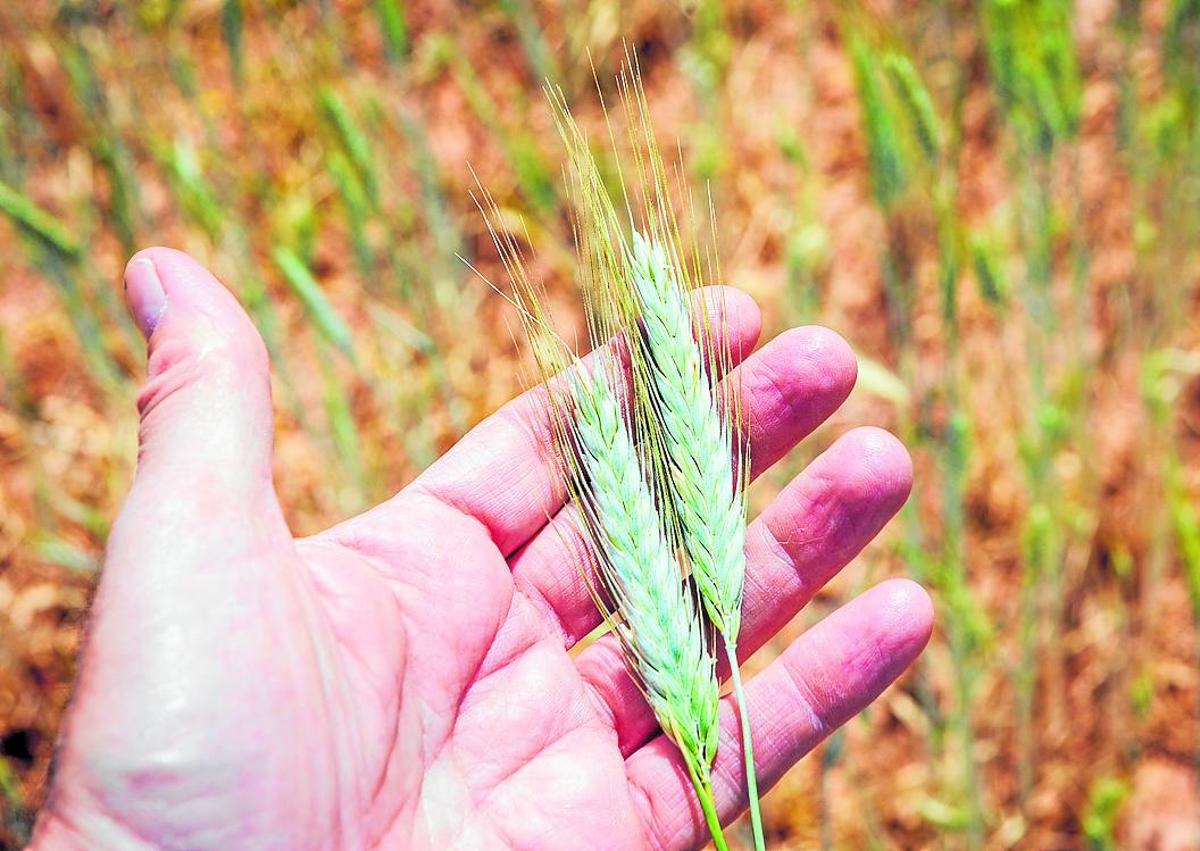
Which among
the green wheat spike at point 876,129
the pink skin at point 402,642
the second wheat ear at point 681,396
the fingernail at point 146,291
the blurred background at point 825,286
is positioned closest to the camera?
the pink skin at point 402,642

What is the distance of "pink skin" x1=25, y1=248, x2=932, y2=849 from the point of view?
1.14 m

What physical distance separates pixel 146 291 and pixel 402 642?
53 cm

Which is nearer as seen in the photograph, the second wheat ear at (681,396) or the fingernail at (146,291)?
the fingernail at (146,291)

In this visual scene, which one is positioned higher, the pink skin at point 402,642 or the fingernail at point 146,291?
the fingernail at point 146,291

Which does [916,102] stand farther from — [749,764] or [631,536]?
[749,764]

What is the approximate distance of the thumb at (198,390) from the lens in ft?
3.93

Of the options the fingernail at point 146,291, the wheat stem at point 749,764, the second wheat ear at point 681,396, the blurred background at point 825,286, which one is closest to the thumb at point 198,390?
the fingernail at point 146,291

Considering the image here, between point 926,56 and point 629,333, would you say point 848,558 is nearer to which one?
point 629,333

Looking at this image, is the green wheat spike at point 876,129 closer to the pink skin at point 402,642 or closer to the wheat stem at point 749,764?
the pink skin at point 402,642

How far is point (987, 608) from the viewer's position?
83.1 inches

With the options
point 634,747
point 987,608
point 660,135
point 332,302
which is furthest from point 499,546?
point 660,135

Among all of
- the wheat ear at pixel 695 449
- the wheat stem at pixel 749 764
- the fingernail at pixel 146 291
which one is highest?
the fingernail at pixel 146 291

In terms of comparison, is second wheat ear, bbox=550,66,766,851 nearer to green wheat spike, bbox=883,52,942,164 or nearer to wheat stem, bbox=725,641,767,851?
wheat stem, bbox=725,641,767,851

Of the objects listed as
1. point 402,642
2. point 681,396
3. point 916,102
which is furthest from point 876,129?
point 402,642
